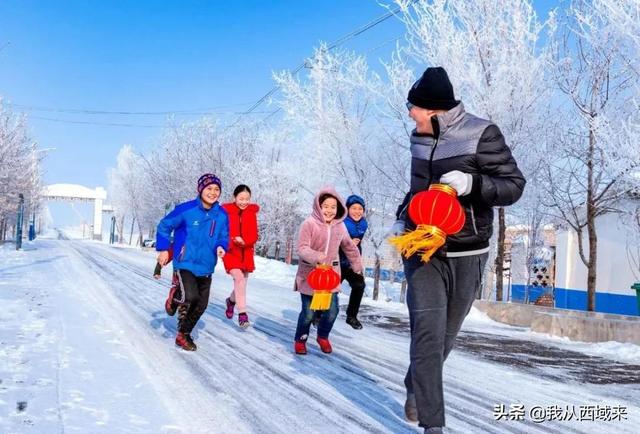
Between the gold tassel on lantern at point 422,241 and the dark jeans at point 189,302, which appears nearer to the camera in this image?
the gold tassel on lantern at point 422,241

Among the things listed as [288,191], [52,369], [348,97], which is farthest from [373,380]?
[288,191]

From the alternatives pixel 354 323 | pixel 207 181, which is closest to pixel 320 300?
pixel 207 181

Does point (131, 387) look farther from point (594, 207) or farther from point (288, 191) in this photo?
point (288, 191)

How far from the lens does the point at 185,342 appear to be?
5.65m

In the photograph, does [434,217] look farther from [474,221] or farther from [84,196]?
[84,196]

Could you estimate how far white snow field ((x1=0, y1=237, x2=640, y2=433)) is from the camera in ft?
11.3

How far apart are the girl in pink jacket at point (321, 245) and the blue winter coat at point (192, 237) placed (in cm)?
96

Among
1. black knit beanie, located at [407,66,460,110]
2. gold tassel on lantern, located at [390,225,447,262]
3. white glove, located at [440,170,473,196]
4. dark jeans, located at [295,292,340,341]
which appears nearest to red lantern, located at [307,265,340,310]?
dark jeans, located at [295,292,340,341]

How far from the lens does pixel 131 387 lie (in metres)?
4.05

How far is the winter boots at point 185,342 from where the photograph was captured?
5602mm

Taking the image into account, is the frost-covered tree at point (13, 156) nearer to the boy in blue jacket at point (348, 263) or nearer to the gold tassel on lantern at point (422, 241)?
the boy in blue jacket at point (348, 263)

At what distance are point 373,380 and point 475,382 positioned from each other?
94 cm

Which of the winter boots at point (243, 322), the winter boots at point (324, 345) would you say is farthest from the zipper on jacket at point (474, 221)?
the winter boots at point (243, 322)

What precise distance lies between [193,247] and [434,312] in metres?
3.48
